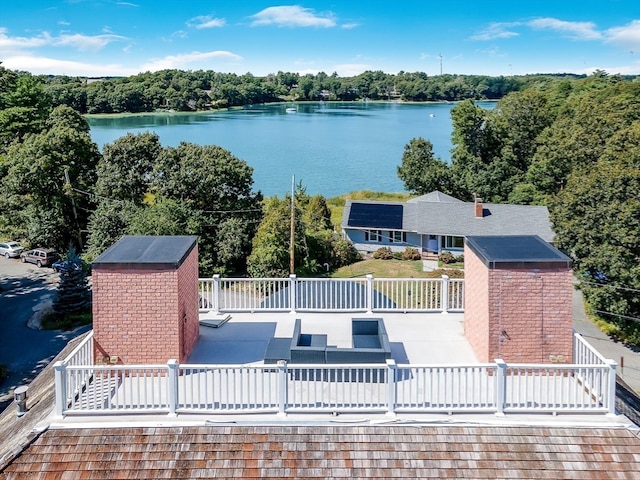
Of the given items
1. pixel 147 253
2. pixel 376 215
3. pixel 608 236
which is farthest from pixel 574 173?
pixel 147 253

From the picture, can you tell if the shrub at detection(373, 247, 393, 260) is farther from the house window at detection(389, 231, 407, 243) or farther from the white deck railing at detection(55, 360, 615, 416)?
the white deck railing at detection(55, 360, 615, 416)

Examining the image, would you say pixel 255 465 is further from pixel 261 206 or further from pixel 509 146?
pixel 509 146

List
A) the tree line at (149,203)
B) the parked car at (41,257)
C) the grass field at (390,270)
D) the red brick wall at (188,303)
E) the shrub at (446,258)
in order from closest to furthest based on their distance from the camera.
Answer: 1. the red brick wall at (188,303)
2. the tree line at (149,203)
3. the grass field at (390,270)
4. the parked car at (41,257)
5. the shrub at (446,258)

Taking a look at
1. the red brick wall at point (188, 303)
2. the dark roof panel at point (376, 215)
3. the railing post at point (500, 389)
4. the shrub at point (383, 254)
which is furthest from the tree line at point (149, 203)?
the railing post at point (500, 389)

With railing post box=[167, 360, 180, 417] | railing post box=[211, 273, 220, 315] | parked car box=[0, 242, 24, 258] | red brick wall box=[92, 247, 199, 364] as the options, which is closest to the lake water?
parked car box=[0, 242, 24, 258]

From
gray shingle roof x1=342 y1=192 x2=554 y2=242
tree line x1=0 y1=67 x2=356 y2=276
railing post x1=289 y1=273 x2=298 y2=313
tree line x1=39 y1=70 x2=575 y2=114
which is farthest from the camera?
tree line x1=39 y1=70 x2=575 y2=114

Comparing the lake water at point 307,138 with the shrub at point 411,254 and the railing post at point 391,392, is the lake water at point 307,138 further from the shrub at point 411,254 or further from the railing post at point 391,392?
the railing post at point 391,392
